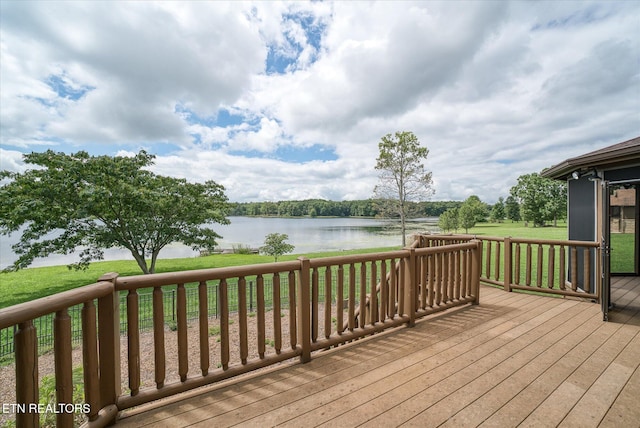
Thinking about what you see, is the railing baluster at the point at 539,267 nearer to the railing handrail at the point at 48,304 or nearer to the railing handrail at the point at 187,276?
the railing handrail at the point at 187,276

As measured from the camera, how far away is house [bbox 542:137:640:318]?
357cm

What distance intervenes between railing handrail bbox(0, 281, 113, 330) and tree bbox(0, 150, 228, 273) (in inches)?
383

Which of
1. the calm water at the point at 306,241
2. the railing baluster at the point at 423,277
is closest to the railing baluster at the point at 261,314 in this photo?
the railing baluster at the point at 423,277

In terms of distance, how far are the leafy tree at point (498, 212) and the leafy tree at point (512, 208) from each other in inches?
61.7

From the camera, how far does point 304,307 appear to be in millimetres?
2418

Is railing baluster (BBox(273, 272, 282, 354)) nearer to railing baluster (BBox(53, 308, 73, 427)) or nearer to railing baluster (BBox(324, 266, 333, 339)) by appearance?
railing baluster (BBox(324, 266, 333, 339))

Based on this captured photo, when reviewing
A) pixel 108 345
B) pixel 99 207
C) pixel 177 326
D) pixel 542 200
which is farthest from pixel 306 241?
pixel 542 200

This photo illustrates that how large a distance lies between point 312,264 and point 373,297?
89cm

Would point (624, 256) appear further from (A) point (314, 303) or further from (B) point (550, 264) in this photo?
(A) point (314, 303)

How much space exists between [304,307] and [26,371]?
1712mm

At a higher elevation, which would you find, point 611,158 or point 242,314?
point 611,158

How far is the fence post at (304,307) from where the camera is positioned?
2.39m

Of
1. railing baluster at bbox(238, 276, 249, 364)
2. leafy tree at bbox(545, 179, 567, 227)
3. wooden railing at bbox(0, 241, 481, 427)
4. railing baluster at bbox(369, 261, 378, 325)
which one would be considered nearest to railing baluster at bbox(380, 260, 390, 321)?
wooden railing at bbox(0, 241, 481, 427)

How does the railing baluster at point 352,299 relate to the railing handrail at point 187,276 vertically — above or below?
below
